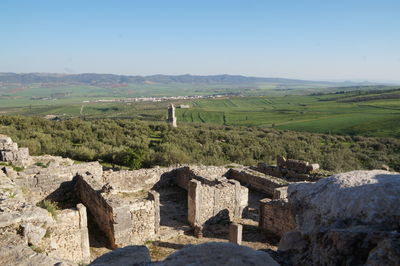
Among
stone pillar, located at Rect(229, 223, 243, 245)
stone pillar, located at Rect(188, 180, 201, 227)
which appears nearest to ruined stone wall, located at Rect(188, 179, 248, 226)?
stone pillar, located at Rect(188, 180, 201, 227)

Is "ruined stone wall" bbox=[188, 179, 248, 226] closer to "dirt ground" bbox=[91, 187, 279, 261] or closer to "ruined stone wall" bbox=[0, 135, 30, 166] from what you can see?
"dirt ground" bbox=[91, 187, 279, 261]

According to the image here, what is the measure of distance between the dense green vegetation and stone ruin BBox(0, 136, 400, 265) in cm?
679

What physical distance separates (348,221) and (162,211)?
1037 cm

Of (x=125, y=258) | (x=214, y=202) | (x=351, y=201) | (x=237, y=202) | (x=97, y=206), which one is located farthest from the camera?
(x=237, y=202)

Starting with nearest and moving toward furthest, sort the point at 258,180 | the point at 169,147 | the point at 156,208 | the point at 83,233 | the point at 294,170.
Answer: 1. the point at 83,233
2. the point at 156,208
3. the point at 258,180
4. the point at 294,170
5. the point at 169,147

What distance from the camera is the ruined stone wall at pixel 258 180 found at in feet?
46.1

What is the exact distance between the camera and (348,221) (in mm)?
3127

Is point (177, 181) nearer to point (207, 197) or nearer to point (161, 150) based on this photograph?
point (207, 197)

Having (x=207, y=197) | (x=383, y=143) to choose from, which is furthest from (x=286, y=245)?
(x=383, y=143)

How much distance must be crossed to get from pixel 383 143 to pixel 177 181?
90.6 ft

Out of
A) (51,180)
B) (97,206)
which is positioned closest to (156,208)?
(97,206)

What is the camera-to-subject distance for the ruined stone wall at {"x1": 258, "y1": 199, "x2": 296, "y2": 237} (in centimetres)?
1025

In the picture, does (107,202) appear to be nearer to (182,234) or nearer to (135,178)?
(182,234)

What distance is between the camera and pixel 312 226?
11.6 feet
